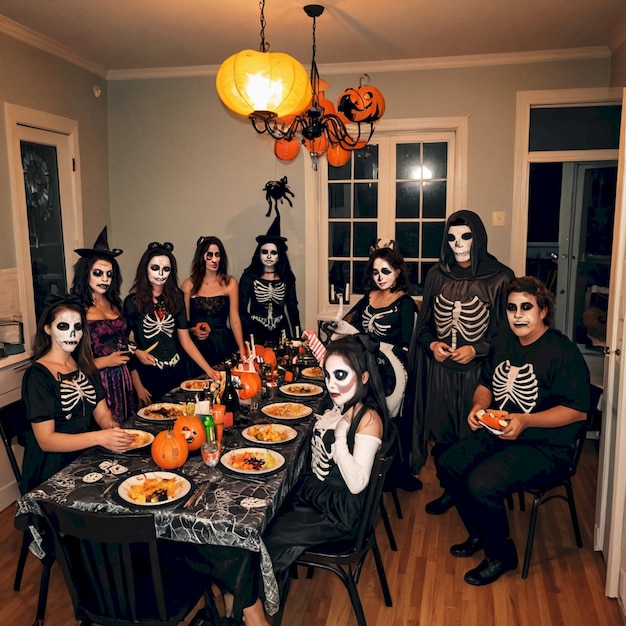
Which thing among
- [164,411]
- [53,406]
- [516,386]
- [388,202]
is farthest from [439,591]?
[388,202]

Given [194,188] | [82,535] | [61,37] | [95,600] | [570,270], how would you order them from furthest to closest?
[570,270]
[194,188]
[61,37]
[95,600]
[82,535]

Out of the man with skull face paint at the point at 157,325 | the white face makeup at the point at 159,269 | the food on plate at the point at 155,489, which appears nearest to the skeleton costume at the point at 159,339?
the man with skull face paint at the point at 157,325

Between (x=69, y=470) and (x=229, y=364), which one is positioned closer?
(x=69, y=470)

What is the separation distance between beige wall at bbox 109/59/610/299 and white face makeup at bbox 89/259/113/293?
2.05 meters

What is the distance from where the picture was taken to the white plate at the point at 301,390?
3129 millimetres

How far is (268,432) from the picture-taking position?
260 centimetres

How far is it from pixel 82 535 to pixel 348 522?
969 mm

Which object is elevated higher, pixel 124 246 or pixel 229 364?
pixel 124 246

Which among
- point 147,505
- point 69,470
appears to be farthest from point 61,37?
point 147,505

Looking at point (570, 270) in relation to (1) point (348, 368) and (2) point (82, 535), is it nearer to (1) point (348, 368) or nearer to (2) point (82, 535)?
(1) point (348, 368)

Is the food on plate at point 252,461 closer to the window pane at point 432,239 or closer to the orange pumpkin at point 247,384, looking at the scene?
the orange pumpkin at point 247,384

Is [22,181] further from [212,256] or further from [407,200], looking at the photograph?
[407,200]

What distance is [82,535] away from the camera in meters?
1.79

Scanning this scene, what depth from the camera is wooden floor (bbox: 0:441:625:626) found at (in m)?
2.60
